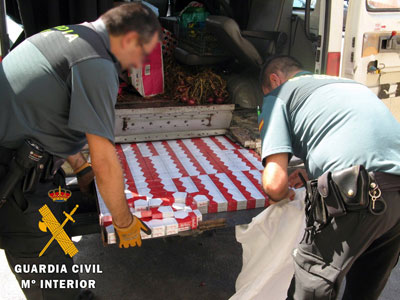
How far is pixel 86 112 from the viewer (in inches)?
76.9

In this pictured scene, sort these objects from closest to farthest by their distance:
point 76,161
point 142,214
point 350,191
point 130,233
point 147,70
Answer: point 350,191, point 130,233, point 142,214, point 76,161, point 147,70

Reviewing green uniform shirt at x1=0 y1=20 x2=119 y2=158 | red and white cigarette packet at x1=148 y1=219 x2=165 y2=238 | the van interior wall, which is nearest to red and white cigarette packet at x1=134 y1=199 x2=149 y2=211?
red and white cigarette packet at x1=148 y1=219 x2=165 y2=238

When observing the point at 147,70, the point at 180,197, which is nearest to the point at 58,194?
the point at 180,197

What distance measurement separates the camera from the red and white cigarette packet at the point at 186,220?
2.45 meters

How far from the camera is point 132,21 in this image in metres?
1.98

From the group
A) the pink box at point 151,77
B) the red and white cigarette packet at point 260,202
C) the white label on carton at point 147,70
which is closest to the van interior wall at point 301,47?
the pink box at point 151,77

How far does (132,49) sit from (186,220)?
102cm

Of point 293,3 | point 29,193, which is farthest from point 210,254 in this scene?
point 293,3

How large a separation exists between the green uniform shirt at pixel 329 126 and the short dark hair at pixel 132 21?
78 cm

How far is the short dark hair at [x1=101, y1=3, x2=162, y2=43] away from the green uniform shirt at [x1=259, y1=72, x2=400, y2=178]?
779 mm

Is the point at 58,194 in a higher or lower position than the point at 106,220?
higher

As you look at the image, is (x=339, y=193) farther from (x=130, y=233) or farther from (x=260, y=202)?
(x=130, y=233)

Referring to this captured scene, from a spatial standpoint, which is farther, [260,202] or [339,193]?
[260,202]

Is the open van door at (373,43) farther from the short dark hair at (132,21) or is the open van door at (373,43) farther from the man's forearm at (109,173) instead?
the man's forearm at (109,173)
